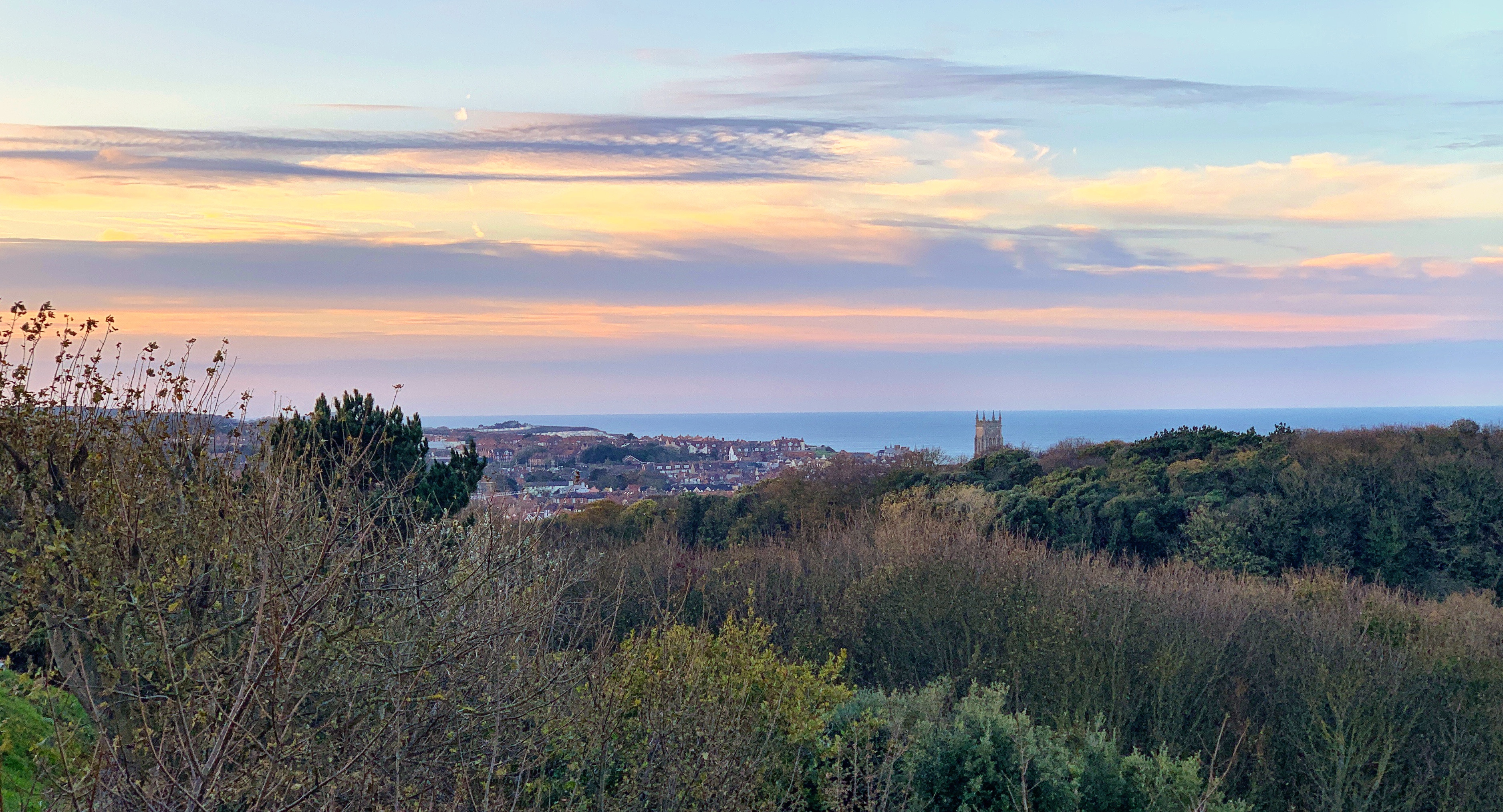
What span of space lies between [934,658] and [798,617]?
1978 millimetres

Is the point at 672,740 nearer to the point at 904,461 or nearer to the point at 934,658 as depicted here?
the point at 934,658

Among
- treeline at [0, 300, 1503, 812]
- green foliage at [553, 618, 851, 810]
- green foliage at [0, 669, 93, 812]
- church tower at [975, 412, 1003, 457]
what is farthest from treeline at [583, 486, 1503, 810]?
church tower at [975, 412, 1003, 457]

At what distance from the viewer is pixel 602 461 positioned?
34188 millimetres

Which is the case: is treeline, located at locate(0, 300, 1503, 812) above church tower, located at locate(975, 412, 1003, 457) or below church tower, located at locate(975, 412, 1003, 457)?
below

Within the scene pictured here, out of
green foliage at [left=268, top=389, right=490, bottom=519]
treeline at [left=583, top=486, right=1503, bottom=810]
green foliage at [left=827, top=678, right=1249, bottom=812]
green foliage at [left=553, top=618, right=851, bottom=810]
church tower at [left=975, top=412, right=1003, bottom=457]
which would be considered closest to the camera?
green foliage at [left=553, top=618, right=851, bottom=810]

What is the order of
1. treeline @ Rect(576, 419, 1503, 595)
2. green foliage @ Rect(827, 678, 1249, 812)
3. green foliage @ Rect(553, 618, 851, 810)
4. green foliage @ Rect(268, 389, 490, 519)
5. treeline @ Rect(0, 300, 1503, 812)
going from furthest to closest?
treeline @ Rect(576, 419, 1503, 595) → green foliage @ Rect(268, 389, 490, 519) → green foliage @ Rect(827, 678, 1249, 812) → green foliage @ Rect(553, 618, 851, 810) → treeline @ Rect(0, 300, 1503, 812)

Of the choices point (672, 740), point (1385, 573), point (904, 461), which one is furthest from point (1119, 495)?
point (672, 740)

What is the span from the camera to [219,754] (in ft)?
9.53

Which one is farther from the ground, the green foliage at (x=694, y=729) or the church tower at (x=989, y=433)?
the church tower at (x=989, y=433)

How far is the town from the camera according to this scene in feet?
38.1

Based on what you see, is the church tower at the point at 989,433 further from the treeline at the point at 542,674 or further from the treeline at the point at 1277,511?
the treeline at the point at 542,674

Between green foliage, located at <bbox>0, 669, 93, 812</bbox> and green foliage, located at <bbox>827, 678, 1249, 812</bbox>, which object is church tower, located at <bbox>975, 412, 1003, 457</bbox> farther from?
green foliage, located at <bbox>0, 669, 93, 812</bbox>

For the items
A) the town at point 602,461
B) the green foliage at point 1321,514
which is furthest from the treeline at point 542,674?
the green foliage at point 1321,514

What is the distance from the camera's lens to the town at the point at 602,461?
38.1 ft
